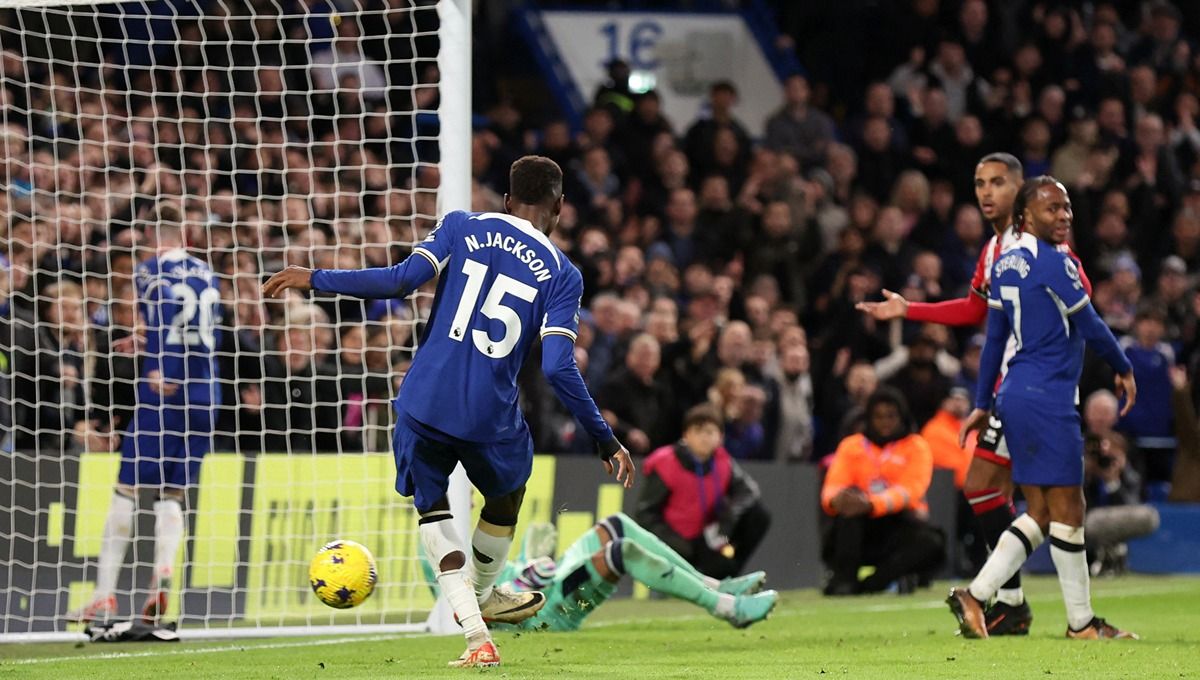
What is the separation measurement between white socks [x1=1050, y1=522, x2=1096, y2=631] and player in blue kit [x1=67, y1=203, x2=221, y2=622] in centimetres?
428

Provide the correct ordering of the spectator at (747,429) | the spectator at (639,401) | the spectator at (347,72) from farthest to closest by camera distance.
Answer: the spectator at (347,72)
the spectator at (747,429)
the spectator at (639,401)

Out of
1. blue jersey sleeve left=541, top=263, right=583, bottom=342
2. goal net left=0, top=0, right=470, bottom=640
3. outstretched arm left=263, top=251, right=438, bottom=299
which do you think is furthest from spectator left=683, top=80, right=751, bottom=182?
outstretched arm left=263, top=251, right=438, bottom=299

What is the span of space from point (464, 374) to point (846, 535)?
6397 millimetres

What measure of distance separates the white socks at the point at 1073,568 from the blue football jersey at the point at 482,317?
2745mm

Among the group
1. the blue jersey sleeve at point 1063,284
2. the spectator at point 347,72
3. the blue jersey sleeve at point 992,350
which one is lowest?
the blue jersey sleeve at point 992,350

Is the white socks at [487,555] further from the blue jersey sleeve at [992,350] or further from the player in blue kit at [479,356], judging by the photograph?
the blue jersey sleeve at [992,350]

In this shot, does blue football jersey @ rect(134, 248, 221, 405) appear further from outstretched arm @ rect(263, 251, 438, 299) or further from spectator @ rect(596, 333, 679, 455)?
spectator @ rect(596, 333, 679, 455)

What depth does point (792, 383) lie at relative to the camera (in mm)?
14500

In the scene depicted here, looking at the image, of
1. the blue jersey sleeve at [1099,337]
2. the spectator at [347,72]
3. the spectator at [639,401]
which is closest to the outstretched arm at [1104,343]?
the blue jersey sleeve at [1099,337]

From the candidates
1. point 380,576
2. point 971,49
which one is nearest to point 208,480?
point 380,576

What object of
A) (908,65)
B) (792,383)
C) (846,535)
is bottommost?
(846,535)

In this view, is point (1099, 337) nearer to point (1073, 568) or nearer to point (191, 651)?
point (1073, 568)

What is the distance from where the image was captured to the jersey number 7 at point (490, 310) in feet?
23.7

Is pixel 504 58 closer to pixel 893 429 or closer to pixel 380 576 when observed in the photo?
pixel 893 429
